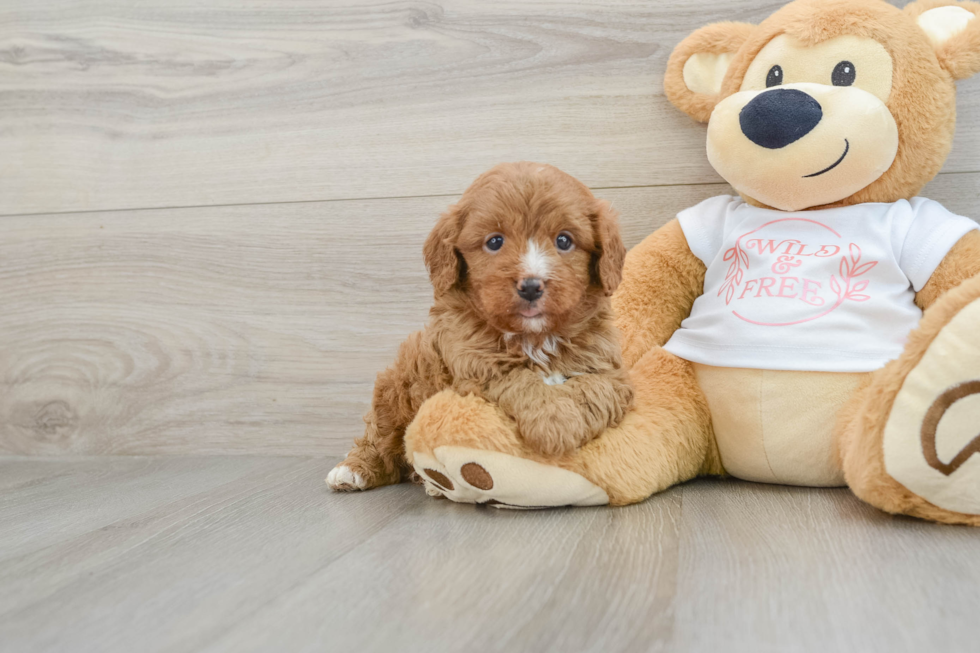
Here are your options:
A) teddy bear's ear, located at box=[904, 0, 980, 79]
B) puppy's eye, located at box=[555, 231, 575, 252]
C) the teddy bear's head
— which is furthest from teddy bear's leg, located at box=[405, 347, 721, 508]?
teddy bear's ear, located at box=[904, 0, 980, 79]

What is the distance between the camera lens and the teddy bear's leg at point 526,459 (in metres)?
0.90

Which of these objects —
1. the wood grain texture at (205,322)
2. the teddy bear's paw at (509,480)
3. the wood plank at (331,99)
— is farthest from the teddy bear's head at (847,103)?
the teddy bear's paw at (509,480)

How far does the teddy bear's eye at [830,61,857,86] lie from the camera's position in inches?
40.3

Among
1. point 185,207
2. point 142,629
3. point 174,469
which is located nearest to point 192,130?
point 185,207

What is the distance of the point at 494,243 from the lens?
3.04 feet

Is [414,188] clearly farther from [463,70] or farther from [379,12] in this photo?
[379,12]

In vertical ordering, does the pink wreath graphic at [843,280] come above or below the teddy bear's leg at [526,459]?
above

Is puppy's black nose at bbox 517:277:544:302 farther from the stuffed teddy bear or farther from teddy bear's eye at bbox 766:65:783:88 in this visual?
teddy bear's eye at bbox 766:65:783:88

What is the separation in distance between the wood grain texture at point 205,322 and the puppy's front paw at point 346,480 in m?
0.32

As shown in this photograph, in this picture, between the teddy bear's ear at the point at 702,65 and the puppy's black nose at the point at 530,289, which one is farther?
the teddy bear's ear at the point at 702,65

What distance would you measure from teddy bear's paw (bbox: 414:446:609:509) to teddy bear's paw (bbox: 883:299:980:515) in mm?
335

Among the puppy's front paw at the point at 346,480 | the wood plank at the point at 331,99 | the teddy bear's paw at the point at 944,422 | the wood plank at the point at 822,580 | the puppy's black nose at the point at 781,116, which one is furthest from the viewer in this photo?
the wood plank at the point at 331,99

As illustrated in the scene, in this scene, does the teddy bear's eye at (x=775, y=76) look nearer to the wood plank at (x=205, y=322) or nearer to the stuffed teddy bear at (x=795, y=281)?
the stuffed teddy bear at (x=795, y=281)

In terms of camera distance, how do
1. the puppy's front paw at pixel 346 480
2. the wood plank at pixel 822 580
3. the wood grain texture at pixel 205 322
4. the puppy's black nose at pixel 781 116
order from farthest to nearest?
the wood grain texture at pixel 205 322, the puppy's front paw at pixel 346 480, the puppy's black nose at pixel 781 116, the wood plank at pixel 822 580
